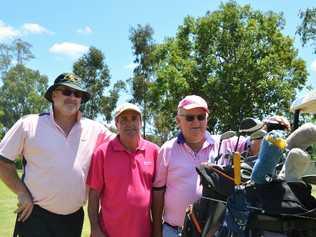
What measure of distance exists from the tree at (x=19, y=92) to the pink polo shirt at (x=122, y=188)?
261 feet

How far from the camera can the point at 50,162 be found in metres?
4.50

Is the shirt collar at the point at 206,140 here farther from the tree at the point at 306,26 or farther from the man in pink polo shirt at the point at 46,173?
the tree at the point at 306,26

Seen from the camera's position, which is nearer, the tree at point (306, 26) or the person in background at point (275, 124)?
the person in background at point (275, 124)

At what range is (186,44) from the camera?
127 feet

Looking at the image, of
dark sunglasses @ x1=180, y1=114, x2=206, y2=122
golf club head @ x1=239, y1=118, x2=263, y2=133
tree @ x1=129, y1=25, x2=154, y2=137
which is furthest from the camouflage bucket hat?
tree @ x1=129, y1=25, x2=154, y2=137

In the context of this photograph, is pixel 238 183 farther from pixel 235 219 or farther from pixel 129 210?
pixel 129 210

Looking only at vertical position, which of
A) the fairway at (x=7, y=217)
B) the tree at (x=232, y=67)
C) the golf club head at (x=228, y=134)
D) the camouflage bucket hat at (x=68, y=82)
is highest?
the tree at (x=232, y=67)

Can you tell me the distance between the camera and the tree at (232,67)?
3488cm

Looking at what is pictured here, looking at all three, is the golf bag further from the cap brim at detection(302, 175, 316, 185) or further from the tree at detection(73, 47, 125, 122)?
the tree at detection(73, 47, 125, 122)

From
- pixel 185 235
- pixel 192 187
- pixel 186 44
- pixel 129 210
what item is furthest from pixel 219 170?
pixel 186 44

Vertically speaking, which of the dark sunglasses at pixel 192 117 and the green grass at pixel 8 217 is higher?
the dark sunglasses at pixel 192 117

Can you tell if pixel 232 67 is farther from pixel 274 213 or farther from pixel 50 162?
pixel 274 213

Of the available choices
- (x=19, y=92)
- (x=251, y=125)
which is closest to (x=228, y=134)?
(x=251, y=125)

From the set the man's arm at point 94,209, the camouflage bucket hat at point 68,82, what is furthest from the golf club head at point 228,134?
the camouflage bucket hat at point 68,82
